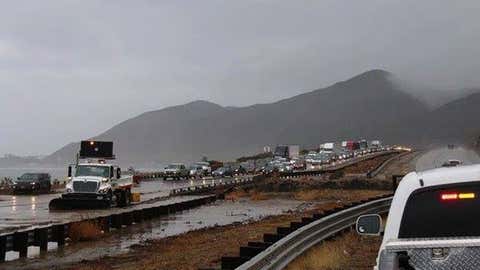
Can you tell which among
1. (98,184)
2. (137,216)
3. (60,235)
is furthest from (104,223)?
(98,184)

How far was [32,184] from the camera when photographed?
57469mm

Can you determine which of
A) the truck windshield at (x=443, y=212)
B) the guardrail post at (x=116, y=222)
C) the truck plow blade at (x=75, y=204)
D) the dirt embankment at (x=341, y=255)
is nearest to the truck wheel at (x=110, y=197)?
the truck plow blade at (x=75, y=204)

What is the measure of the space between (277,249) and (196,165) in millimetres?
87559

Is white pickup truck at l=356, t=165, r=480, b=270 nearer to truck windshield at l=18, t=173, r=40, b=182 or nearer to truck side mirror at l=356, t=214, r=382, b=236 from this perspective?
truck side mirror at l=356, t=214, r=382, b=236

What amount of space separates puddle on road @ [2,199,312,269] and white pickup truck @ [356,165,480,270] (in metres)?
12.3

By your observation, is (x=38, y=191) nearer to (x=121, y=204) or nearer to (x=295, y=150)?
(x=121, y=204)

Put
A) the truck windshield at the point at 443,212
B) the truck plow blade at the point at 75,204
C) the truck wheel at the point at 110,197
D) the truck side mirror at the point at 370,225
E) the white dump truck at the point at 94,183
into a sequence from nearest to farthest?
the truck windshield at the point at 443,212 < the truck side mirror at the point at 370,225 < the truck plow blade at the point at 75,204 < the white dump truck at the point at 94,183 < the truck wheel at the point at 110,197

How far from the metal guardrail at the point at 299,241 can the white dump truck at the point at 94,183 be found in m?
20.4

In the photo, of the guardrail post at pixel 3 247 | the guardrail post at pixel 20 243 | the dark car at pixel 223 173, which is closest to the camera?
the guardrail post at pixel 3 247

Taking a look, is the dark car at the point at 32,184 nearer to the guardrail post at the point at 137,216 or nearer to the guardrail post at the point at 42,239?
the guardrail post at the point at 137,216

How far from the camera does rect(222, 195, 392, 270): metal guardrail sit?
33.5 ft

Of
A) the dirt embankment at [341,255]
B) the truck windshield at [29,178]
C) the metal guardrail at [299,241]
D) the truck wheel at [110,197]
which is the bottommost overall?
the dirt embankment at [341,255]

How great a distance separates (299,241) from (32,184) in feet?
158

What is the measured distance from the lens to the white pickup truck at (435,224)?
516cm
